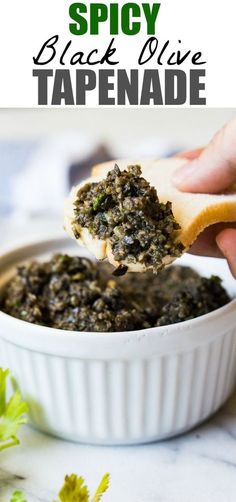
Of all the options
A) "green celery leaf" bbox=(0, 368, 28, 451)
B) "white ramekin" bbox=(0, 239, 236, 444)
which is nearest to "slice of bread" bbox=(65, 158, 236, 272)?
"white ramekin" bbox=(0, 239, 236, 444)

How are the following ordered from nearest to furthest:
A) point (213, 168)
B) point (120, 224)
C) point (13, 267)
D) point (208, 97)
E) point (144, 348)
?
1. point (120, 224)
2. point (144, 348)
3. point (213, 168)
4. point (13, 267)
5. point (208, 97)

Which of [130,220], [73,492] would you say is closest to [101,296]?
[130,220]

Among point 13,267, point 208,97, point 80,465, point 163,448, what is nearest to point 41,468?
point 80,465

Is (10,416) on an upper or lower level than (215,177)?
lower

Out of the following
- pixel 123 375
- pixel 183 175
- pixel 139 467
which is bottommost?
pixel 139 467

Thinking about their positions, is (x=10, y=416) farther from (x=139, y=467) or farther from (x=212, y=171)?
(x=212, y=171)

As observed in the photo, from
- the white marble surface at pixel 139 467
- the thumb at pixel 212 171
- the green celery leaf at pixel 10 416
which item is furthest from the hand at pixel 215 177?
the green celery leaf at pixel 10 416

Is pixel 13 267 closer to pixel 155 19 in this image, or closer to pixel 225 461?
pixel 225 461
